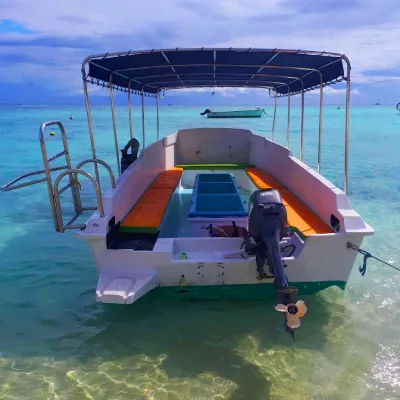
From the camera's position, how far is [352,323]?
4047 millimetres

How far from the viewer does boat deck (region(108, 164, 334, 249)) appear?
4.41 meters

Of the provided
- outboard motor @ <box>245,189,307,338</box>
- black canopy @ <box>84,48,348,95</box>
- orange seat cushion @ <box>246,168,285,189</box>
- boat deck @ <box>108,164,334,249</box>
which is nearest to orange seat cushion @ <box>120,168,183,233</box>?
boat deck @ <box>108,164,334,249</box>

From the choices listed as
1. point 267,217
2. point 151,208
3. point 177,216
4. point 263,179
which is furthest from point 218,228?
point 263,179

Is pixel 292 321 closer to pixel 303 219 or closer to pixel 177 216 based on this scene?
pixel 303 219

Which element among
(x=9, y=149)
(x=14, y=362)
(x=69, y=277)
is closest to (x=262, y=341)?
(x=14, y=362)

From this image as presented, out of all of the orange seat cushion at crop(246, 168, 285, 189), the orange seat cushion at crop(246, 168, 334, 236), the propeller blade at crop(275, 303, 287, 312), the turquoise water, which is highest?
the orange seat cushion at crop(246, 168, 334, 236)

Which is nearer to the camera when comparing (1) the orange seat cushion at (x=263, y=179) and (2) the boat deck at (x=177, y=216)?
(2) the boat deck at (x=177, y=216)

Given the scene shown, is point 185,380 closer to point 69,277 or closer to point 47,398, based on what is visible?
point 47,398

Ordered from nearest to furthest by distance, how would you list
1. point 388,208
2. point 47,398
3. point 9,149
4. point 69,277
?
1. point 47,398
2. point 69,277
3. point 388,208
4. point 9,149

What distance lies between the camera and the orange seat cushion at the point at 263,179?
653cm

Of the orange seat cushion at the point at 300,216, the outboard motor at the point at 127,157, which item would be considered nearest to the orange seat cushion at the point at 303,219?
the orange seat cushion at the point at 300,216

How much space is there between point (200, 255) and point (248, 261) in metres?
0.56

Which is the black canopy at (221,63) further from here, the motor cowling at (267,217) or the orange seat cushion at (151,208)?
the orange seat cushion at (151,208)

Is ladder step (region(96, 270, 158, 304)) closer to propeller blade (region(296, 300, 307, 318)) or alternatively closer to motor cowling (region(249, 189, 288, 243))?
motor cowling (region(249, 189, 288, 243))
